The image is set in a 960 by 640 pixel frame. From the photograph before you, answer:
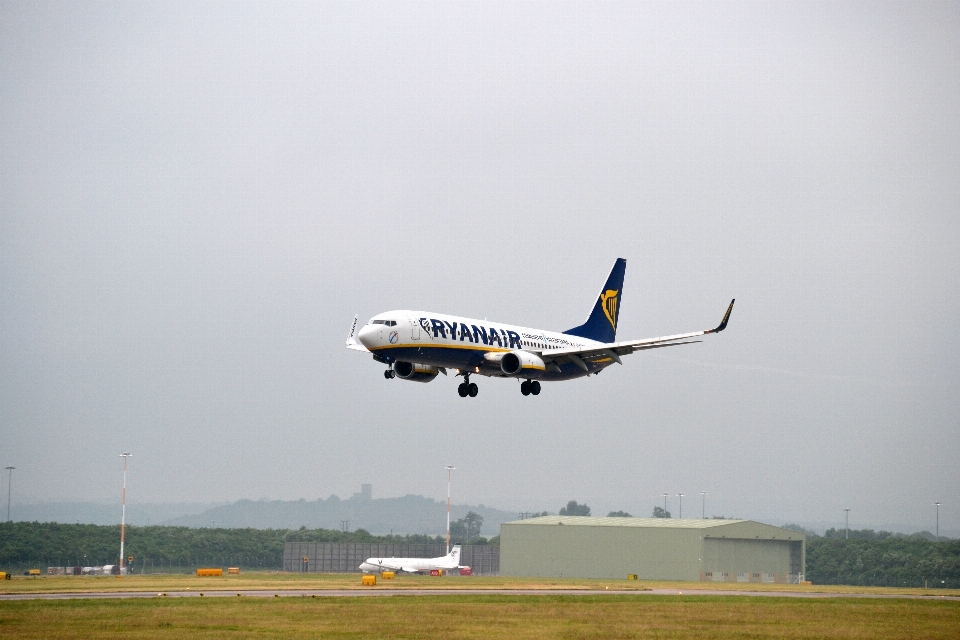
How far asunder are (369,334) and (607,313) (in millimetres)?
34525

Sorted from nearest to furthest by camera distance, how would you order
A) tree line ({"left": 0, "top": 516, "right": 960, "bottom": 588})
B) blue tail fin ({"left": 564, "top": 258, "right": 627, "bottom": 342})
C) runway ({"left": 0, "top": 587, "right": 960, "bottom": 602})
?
1. runway ({"left": 0, "top": 587, "right": 960, "bottom": 602})
2. blue tail fin ({"left": 564, "top": 258, "right": 627, "bottom": 342})
3. tree line ({"left": 0, "top": 516, "right": 960, "bottom": 588})

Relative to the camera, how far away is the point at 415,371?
8738 cm

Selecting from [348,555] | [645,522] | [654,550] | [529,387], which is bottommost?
[348,555]

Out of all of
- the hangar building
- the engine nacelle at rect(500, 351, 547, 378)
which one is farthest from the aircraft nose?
the hangar building

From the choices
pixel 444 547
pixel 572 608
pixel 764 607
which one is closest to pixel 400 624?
pixel 572 608

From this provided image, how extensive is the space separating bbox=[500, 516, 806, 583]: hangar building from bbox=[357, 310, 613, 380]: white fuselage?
4606 cm

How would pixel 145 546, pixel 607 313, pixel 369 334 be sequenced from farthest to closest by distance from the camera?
pixel 145 546
pixel 607 313
pixel 369 334

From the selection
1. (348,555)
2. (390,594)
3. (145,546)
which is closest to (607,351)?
(390,594)

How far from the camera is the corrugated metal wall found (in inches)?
5699

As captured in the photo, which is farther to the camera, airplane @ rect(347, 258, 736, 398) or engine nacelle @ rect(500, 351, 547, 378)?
engine nacelle @ rect(500, 351, 547, 378)

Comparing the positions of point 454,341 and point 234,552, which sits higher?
point 454,341

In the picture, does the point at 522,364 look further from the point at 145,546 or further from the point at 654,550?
the point at 145,546

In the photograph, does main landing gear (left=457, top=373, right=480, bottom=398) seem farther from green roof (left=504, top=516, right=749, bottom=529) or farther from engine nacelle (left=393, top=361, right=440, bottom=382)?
green roof (left=504, top=516, right=749, bottom=529)

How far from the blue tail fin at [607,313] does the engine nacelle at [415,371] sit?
19396 millimetres
